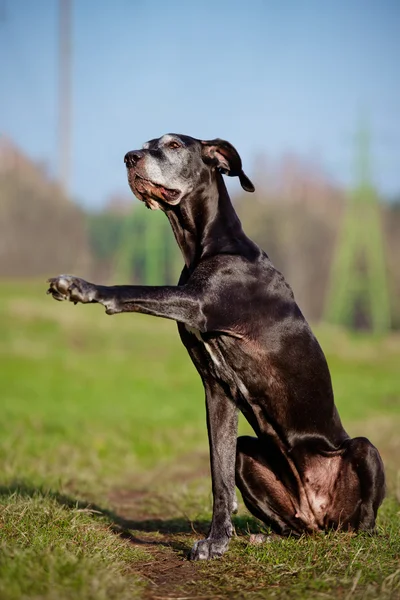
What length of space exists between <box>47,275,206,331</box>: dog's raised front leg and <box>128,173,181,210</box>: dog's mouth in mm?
740

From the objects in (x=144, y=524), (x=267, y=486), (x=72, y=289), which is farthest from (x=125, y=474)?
(x=72, y=289)

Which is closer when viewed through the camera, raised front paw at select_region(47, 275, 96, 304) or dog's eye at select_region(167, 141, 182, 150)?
raised front paw at select_region(47, 275, 96, 304)

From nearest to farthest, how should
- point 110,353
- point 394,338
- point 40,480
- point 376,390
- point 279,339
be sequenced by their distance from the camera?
point 279,339
point 40,480
point 376,390
point 110,353
point 394,338

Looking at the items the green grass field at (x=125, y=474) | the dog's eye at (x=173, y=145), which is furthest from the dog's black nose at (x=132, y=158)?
the green grass field at (x=125, y=474)

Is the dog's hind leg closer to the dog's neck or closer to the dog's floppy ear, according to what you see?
the dog's neck

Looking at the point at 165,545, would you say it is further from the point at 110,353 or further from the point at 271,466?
the point at 110,353

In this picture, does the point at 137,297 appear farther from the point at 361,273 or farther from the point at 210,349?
the point at 361,273

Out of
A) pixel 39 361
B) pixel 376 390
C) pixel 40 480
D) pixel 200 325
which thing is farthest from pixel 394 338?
pixel 200 325

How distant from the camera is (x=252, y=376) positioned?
4.43 metres

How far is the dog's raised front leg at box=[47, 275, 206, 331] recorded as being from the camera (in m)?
3.78

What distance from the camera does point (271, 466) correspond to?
470cm

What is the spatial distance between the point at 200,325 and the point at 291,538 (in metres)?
1.45

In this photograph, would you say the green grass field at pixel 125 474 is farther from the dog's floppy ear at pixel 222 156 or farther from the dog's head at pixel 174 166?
the dog's floppy ear at pixel 222 156

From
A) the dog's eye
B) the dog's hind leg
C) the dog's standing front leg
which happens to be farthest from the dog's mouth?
the dog's hind leg
